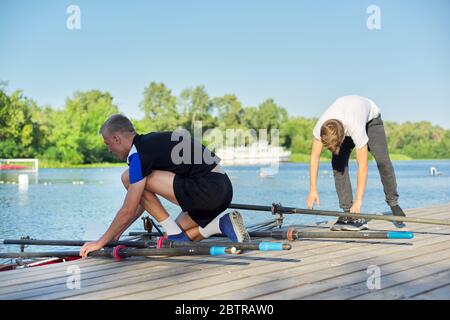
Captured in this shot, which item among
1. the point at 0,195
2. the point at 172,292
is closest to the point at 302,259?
the point at 172,292

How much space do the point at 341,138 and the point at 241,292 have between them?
7.99 ft

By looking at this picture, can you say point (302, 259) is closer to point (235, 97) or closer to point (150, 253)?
point (150, 253)

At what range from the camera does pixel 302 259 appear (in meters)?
4.27

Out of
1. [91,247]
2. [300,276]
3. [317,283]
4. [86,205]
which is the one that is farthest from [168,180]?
[86,205]

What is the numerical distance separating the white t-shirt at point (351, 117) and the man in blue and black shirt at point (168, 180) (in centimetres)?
143

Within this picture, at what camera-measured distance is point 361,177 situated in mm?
5203

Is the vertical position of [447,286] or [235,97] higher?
[235,97]

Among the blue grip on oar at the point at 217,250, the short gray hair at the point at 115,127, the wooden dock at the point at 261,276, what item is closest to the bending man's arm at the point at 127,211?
the wooden dock at the point at 261,276

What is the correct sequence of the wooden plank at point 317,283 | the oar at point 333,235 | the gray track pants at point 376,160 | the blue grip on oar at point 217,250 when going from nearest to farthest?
the wooden plank at point 317,283 → the blue grip on oar at point 217,250 → the oar at point 333,235 → the gray track pants at point 376,160

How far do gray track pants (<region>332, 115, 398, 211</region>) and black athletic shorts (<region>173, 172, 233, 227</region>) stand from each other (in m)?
1.91

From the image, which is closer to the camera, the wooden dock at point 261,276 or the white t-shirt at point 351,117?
the wooden dock at point 261,276

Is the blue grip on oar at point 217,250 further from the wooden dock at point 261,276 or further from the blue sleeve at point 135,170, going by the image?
the blue sleeve at point 135,170

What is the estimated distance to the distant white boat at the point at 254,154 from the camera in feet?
222

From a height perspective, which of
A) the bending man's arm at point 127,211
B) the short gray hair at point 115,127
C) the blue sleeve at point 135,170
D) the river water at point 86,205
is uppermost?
the short gray hair at point 115,127
